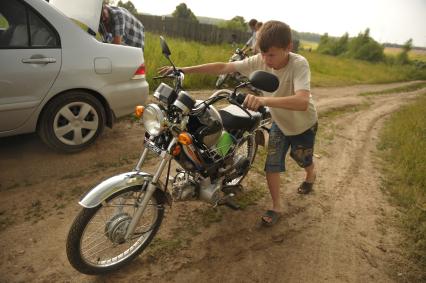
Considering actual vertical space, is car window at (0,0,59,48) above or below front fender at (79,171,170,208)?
above

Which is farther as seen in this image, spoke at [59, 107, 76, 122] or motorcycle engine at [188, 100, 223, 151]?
spoke at [59, 107, 76, 122]

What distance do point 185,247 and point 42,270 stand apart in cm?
111

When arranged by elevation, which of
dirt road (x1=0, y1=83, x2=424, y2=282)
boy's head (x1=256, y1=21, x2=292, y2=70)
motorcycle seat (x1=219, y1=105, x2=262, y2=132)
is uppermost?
boy's head (x1=256, y1=21, x2=292, y2=70)

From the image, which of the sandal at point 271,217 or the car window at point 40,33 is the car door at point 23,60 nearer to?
the car window at point 40,33

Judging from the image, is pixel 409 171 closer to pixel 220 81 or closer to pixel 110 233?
pixel 110 233

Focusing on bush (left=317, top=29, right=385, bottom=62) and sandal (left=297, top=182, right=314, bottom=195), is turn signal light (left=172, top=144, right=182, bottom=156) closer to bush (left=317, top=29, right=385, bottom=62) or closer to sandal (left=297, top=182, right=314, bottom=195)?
sandal (left=297, top=182, right=314, bottom=195)

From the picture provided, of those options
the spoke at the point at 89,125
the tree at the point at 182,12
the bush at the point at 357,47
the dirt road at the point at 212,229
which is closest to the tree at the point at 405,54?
the bush at the point at 357,47

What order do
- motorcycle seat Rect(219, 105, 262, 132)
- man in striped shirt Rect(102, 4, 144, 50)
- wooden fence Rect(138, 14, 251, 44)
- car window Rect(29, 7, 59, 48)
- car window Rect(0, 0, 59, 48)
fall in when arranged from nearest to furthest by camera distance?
motorcycle seat Rect(219, 105, 262, 132)
car window Rect(0, 0, 59, 48)
car window Rect(29, 7, 59, 48)
man in striped shirt Rect(102, 4, 144, 50)
wooden fence Rect(138, 14, 251, 44)

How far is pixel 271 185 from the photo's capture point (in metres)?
3.38

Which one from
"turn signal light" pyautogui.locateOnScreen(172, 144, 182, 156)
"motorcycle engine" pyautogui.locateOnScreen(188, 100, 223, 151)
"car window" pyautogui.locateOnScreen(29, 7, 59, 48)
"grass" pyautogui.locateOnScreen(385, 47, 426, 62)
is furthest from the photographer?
"grass" pyautogui.locateOnScreen(385, 47, 426, 62)

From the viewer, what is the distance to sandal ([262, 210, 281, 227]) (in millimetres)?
3301

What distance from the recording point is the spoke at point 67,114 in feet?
12.4

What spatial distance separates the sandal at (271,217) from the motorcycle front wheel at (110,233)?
1.16 m

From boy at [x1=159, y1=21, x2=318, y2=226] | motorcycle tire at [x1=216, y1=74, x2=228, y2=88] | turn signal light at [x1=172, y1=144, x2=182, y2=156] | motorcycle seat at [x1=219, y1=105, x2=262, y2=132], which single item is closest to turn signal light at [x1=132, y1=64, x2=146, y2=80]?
boy at [x1=159, y1=21, x2=318, y2=226]
